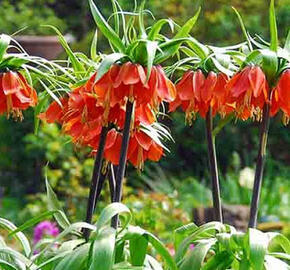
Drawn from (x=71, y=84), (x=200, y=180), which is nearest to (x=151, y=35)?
(x=71, y=84)

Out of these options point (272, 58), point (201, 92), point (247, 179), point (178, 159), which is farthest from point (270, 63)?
point (178, 159)

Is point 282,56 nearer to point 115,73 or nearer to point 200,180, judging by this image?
point 115,73

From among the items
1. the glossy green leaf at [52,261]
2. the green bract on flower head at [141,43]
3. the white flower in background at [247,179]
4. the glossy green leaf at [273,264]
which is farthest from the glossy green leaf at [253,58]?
the white flower in background at [247,179]

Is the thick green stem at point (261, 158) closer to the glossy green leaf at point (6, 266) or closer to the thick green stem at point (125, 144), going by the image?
the thick green stem at point (125, 144)

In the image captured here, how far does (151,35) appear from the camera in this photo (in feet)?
5.22

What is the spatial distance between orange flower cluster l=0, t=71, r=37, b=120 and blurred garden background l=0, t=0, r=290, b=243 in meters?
2.89

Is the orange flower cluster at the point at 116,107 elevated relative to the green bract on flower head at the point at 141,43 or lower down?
lower down

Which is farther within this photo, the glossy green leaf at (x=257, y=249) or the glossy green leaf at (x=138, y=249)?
the glossy green leaf at (x=138, y=249)

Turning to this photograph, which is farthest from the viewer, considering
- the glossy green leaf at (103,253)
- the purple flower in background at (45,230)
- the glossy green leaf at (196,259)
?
the purple flower in background at (45,230)

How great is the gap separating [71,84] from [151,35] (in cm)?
21

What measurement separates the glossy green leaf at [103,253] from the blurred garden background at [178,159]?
3107mm

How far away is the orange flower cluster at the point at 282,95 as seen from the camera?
159cm

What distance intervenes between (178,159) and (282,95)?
4665 mm

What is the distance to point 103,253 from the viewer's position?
4.87 feet
